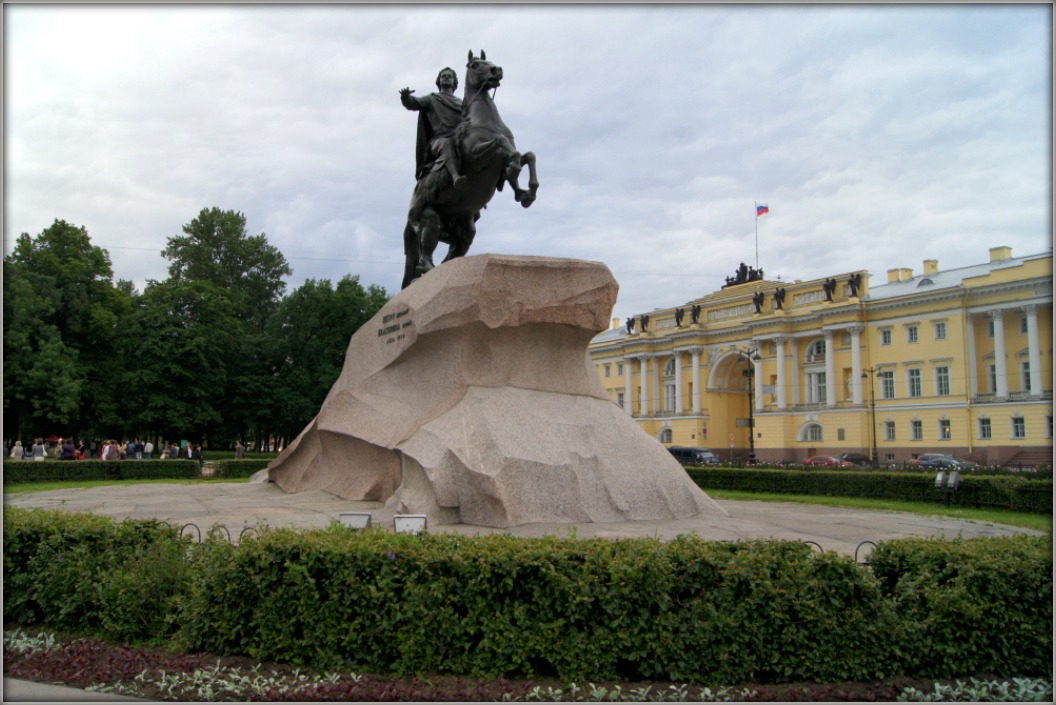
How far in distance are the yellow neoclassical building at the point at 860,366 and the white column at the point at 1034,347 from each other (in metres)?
0.09

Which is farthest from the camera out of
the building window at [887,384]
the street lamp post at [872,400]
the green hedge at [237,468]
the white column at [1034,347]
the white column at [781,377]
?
the white column at [781,377]

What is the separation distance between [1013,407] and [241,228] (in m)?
54.2

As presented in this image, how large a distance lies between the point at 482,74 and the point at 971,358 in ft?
180

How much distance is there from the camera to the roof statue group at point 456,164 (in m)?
11.8

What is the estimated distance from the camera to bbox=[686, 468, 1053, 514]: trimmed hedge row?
59.7 ft

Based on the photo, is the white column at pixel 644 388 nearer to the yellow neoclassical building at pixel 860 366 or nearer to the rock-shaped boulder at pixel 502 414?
the yellow neoclassical building at pixel 860 366

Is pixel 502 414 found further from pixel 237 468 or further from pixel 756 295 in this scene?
pixel 756 295

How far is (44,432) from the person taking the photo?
42.1m

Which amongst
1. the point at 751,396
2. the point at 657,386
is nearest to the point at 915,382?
the point at 751,396

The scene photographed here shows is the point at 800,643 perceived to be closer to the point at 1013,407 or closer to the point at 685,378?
the point at 1013,407

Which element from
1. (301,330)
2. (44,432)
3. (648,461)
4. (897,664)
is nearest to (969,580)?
(897,664)

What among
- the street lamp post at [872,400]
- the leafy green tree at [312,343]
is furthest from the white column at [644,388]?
the leafy green tree at [312,343]

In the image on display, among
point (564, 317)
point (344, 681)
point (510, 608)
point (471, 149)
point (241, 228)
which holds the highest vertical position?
point (241, 228)

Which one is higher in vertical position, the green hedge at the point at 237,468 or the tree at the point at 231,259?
the tree at the point at 231,259
